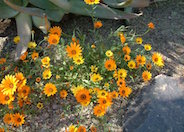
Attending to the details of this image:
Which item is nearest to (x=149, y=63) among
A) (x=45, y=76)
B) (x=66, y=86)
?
(x=66, y=86)

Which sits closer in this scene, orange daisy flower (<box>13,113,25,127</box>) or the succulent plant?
orange daisy flower (<box>13,113,25,127</box>)

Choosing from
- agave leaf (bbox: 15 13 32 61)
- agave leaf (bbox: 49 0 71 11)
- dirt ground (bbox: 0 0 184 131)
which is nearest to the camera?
agave leaf (bbox: 15 13 32 61)

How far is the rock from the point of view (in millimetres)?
2023

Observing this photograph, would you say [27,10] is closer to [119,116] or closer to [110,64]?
[110,64]

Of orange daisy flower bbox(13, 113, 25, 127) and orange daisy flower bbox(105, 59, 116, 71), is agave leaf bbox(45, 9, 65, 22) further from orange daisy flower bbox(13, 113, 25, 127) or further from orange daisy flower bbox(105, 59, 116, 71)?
orange daisy flower bbox(13, 113, 25, 127)

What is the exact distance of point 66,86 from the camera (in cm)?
239

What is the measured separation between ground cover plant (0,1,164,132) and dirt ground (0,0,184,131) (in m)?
0.31

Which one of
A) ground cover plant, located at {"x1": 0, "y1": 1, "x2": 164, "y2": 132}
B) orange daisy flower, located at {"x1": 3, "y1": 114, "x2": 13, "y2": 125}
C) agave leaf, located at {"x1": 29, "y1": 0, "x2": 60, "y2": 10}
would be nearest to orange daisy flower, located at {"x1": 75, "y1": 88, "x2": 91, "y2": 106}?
ground cover plant, located at {"x1": 0, "y1": 1, "x2": 164, "y2": 132}

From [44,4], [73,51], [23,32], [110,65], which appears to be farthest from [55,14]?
[110,65]

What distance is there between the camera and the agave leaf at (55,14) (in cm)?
271

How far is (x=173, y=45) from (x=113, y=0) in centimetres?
77

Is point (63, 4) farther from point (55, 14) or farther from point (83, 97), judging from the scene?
point (83, 97)

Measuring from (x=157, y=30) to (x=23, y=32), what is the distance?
143 centimetres

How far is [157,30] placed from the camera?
125 inches
